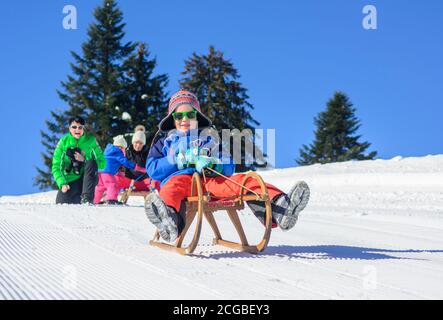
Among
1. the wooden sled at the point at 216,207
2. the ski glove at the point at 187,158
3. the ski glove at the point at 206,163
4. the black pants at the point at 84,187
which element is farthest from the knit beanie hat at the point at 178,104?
the black pants at the point at 84,187

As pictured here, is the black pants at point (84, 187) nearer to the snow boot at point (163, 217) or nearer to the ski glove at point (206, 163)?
the ski glove at point (206, 163)

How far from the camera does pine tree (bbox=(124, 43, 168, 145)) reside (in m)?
31.7

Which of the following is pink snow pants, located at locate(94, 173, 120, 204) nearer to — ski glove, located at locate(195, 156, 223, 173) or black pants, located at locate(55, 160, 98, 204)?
black pants, located at locate(55, 160, 98, 204)

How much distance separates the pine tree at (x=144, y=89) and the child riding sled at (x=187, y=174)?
2683 centimetres

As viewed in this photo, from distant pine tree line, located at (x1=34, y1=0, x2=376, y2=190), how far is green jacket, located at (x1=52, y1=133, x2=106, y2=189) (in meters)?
20.2

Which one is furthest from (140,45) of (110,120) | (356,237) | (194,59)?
(356,237)

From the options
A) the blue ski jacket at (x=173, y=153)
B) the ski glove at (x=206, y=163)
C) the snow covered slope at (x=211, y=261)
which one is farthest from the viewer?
the blue ski jacket at (x=173, y=153)

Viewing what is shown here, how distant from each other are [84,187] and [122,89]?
22872 mm

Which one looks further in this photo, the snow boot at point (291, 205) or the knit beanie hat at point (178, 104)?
the knit beanie hat at point (178, 104)

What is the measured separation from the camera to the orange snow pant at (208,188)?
390 cm

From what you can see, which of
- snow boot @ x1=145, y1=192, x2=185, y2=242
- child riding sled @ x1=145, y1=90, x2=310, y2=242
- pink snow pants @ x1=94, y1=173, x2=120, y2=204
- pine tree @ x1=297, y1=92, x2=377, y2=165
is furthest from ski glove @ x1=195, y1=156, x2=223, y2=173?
pine tree @ x1=297, y1=92, x2=377, y2=165

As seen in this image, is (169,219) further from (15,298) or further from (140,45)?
(140,45)

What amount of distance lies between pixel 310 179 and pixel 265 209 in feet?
42.2

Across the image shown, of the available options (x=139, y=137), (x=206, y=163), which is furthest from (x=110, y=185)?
(x=206, y=163)
